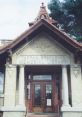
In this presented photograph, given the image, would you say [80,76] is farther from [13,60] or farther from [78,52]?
[13,60]

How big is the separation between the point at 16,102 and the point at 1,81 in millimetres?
1951

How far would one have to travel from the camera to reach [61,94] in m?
15.5

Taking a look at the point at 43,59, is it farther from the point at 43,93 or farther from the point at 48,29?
the point at 43,93

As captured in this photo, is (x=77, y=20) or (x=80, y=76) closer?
(x=80, y=76)

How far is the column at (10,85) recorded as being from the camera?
13.9 m

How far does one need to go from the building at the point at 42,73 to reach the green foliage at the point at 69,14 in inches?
512

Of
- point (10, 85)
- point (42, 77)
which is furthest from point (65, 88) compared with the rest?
point (10, 85)

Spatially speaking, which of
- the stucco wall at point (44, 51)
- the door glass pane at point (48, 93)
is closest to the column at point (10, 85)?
the stucco wall at point (44, 51)

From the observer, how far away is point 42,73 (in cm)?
1598

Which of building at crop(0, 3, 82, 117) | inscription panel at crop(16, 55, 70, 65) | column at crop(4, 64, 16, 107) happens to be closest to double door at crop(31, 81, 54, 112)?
building at crop(0, 3, 82, 117)

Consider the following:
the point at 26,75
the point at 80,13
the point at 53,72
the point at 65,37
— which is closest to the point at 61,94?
the point at 53,72

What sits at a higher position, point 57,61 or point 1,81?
point 57,61

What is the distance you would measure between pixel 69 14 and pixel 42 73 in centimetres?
1394

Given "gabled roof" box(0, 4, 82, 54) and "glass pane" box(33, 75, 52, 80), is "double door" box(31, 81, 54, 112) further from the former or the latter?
"gabled roof" box(0, 4, 82, 54)
